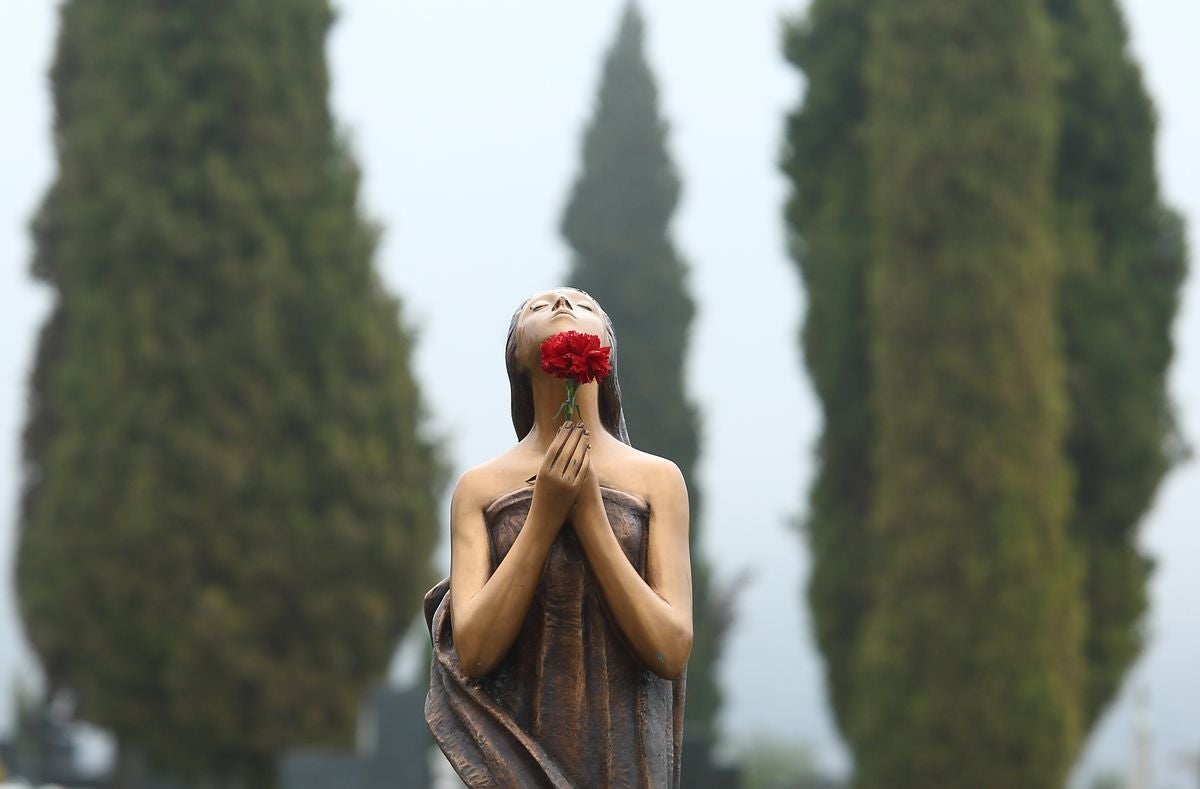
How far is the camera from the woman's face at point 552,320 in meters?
3.83

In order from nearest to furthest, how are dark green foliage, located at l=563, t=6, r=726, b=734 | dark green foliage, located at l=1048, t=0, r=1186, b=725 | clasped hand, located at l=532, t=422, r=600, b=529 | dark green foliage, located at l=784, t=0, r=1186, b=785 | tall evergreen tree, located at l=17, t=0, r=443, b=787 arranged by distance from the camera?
clasped hand, located at l=532, t=422, r=600, b=529, dark green foliage, located at l=784, t=0, r=1186, b=785, tall evergreen tree, located at l=17, t=0, r=443, b=787, dark green foliage, located at l=1048, t=0, r=1186, b=725, dark green foliage, located at l=563, t=6, r=726, b=734

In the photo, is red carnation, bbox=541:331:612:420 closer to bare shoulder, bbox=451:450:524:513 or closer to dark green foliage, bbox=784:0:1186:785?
bare shoulder, bbox=451:450:524:513

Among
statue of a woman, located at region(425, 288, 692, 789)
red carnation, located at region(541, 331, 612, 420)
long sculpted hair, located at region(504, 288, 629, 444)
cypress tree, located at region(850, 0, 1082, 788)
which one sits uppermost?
cypress tree, located at region(850, 0, 1082, 788)

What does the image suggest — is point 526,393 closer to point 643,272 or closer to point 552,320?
point 552,320

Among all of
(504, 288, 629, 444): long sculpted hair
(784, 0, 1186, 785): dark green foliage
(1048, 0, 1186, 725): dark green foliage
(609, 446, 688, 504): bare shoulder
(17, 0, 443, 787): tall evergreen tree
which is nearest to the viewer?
(609, 446, 688, 504): bare shoulder

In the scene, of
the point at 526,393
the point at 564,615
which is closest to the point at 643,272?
the point at 526,393

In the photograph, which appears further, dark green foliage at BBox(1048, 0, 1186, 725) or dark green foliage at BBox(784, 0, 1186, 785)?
dark green foliage at BBox(1048, 0, 1186, 725)

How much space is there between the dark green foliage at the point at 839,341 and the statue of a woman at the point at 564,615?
13394 millimetres

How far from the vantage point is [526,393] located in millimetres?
3996

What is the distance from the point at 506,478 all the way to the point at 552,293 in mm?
423

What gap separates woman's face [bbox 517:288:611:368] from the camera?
3.83 metres

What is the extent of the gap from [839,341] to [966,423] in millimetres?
Result: 2092

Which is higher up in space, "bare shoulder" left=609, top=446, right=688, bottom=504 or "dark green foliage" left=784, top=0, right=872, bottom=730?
"dark green foliage" left=784, top=0, right=872, bottom=730

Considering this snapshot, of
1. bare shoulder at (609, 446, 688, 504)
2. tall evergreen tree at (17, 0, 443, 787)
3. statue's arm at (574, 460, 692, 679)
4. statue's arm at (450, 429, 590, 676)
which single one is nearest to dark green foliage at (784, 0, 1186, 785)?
tall evergreen tree at (17, 0, 443, 787)
